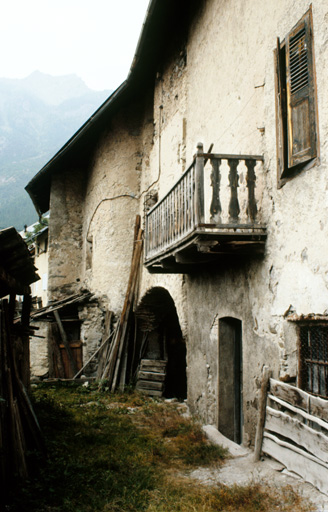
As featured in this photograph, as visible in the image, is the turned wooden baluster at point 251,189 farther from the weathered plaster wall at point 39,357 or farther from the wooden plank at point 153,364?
the weathered plaster wall at point 39,357

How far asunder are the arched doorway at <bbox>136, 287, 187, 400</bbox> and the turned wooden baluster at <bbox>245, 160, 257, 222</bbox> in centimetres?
645

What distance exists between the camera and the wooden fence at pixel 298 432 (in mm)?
4555

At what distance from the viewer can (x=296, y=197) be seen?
5344 millimetres

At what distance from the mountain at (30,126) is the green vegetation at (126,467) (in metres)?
48.9

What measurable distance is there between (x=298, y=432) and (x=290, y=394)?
45 cm

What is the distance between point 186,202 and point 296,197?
184 centimetres

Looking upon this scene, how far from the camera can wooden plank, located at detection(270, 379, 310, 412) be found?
4.98 m

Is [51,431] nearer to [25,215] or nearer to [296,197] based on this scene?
[296,197]

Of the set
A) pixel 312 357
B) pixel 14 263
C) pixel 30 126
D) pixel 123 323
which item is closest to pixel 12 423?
pixel 14 263

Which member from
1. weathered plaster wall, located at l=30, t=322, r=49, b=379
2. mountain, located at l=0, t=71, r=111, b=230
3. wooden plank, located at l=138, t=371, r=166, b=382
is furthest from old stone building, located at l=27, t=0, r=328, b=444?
mountain, located at l=0, t=71, r=111, b=230

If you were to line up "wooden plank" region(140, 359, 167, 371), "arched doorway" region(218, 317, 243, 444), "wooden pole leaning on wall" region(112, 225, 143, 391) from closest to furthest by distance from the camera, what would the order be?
1. "arched doorway" region(218, 317, 243, 444)
2. "wooden plank" region(140, 359, 167, 371)
3. "wooden pole leaning on wall" region(112, 225, 143, 391)

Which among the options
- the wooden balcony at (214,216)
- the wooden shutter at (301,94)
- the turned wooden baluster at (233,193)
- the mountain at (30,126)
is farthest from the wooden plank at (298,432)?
the mountain at (30,126)

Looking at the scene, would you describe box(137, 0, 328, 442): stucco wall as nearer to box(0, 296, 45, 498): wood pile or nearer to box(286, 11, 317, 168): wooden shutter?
box(286, 11, 317, 168): wooden shutter

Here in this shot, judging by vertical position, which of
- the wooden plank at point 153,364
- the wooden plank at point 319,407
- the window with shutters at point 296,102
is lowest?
the wooden plank at point 153,364
